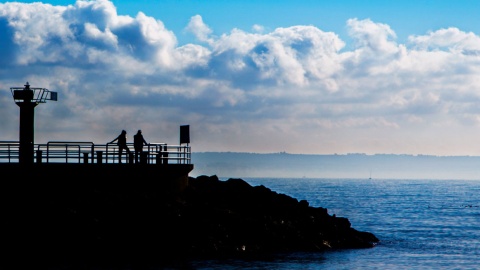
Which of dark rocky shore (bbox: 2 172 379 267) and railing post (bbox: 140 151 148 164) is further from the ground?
railing post (bbox: 140 151 148 164)

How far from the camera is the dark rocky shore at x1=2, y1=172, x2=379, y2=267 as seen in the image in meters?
32.8

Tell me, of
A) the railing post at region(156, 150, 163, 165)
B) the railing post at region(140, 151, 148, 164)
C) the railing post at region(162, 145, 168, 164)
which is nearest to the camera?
the railing post at region(140, 151, 148, 164)

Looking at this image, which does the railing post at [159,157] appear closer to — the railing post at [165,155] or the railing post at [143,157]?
the railing post at [165,155]

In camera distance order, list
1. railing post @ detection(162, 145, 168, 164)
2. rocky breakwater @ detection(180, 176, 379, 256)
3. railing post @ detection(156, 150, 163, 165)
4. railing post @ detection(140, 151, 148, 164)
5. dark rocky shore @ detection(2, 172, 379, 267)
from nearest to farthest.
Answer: dark rocky shore @ detection(2, 172, 379, 267) → rocky breakwater @ detection(180, 176, 379, 256) → railing post @ detection(140, 151, 148, 164) → railing post @ detection(156, 150, 163, 165) → railing post @ detection(162, 145, 168, 164)

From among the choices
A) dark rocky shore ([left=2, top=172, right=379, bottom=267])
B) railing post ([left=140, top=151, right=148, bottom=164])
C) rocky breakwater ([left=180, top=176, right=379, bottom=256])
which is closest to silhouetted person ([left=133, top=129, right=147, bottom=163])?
railing post ([left=140, top=151, right=148, bottom=164])

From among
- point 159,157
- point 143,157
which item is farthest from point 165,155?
point 143,157

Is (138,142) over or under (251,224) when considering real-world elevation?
over

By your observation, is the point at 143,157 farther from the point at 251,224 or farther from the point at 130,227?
the point at 251,224

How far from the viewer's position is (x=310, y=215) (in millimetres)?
42062

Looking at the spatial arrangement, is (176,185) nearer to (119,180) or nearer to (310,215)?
(119,180)

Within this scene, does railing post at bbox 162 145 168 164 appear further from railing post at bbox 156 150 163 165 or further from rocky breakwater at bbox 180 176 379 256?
rocky breakwater at bbox 180 176 379 256

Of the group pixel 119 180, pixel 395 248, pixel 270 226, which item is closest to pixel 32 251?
pixel 119 180

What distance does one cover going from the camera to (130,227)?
34438mm

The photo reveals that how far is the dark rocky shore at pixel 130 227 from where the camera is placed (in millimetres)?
32844
